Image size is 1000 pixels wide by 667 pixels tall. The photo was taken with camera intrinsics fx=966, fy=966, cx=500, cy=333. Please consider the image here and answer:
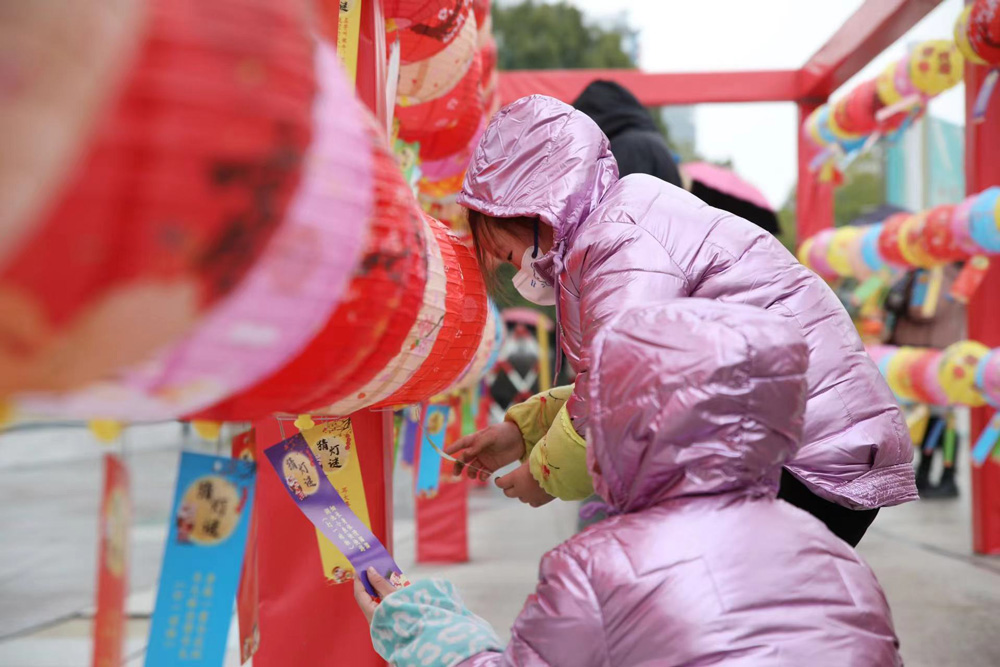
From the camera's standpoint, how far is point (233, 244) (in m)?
0.58

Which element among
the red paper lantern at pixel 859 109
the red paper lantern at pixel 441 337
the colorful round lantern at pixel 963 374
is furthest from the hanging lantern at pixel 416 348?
the red paper lantern at pixel 859 109

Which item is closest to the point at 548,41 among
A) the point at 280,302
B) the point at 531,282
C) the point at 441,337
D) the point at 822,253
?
the point at 822,253

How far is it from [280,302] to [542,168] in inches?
34.3

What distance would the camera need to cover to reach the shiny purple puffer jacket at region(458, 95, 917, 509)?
134cm

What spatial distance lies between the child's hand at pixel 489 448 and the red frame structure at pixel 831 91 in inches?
122

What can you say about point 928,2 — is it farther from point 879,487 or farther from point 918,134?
point 918,134

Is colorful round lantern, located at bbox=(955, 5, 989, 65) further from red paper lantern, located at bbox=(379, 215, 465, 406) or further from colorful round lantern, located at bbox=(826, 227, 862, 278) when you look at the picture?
red paper lantern, located at bbox=(379, 215, 465, 406)

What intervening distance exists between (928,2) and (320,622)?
365 centimetres

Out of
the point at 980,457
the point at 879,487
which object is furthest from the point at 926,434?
the point at 879,487

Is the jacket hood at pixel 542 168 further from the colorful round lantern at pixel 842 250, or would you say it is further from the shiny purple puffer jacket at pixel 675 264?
the colorful round lantern at pixel 842 250

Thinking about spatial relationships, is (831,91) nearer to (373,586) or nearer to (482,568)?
(482,568)

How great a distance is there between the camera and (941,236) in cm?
385

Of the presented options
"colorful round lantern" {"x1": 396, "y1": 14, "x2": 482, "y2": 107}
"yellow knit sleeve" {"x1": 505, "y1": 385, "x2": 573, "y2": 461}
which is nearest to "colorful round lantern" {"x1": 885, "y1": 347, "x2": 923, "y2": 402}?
"colorful round lantern" {"x1": 396, "y1": 14, "x2": 482, "y2": 107}

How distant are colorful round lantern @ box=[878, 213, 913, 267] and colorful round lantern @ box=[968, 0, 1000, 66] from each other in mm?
1122
